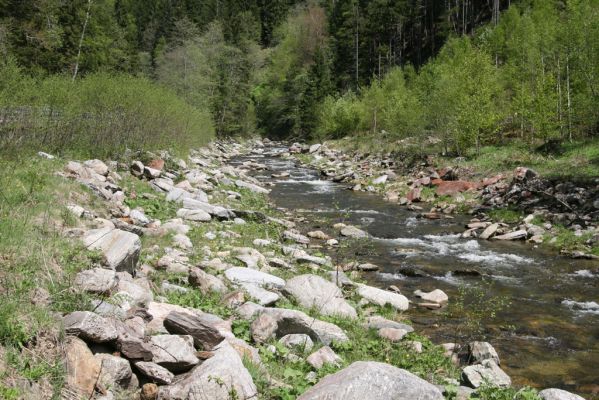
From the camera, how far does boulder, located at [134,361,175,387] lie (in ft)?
13.8

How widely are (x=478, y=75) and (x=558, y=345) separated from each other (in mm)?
23496

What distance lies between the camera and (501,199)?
750 inches

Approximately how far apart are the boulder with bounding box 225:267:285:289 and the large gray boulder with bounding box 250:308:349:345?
1.57 m

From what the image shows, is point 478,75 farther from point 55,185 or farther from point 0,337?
point 0,337

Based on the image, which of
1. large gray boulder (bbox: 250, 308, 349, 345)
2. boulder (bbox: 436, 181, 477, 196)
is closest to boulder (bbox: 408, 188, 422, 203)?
boulder (bbox: 436, 181, 477, 196)

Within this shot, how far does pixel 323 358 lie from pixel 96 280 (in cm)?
255

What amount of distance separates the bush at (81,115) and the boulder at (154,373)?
31.5 feet

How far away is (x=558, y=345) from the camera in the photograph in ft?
25.4

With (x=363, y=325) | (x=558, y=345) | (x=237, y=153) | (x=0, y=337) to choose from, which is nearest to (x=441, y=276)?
(x=558, y=345)

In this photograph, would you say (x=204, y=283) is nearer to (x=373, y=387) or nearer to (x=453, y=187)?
(x=373, y=387)

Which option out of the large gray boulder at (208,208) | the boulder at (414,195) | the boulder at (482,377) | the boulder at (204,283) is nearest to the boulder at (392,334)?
the boulder at (482,377)

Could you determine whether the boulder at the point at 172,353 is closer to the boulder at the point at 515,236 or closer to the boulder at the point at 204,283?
the boulder at the point at 204,283

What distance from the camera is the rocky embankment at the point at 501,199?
1487 cm

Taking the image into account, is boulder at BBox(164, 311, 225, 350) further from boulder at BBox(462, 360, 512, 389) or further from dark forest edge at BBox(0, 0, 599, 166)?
dark forest edge at BBox(0, 0, 599, 166)
